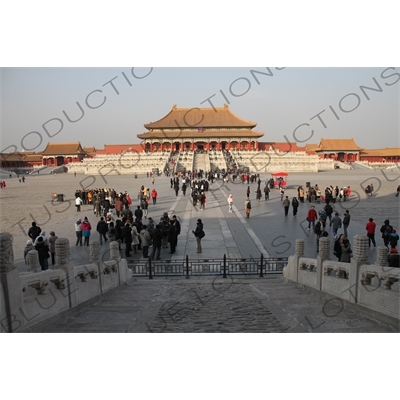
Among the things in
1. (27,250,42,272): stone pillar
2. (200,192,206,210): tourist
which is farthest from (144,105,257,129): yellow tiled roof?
(27,250,42,272): stone pillar

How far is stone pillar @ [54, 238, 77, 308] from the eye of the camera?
5.48 m

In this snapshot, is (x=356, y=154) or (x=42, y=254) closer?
(x=42, y=254)

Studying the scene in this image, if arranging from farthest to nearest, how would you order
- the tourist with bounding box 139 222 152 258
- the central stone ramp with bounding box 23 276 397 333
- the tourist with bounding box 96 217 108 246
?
the tourist with bounding box 96 217 108 246 → the tourist with bounding box 139 222 152 258 → the central stone ramp with bounding box 23 276 397 333

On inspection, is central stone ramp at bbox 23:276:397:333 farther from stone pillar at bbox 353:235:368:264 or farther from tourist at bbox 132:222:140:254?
tourist at bbox 132:222:140:254

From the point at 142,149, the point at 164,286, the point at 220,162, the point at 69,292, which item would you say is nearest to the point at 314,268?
the point at 164,286

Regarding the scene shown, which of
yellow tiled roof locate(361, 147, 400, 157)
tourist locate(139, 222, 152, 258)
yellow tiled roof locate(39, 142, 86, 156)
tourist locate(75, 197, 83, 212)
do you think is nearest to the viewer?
tourist locate(139, 222, 152, 258)

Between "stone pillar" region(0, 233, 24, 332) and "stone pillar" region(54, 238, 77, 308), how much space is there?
1.02m

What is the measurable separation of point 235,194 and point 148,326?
1792 cm

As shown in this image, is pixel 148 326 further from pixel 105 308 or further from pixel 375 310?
pixel 375 310

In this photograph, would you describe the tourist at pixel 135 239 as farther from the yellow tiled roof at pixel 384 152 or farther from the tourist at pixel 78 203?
the yellow tiled roof at pixel 384 152

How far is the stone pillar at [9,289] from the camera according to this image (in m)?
4.25

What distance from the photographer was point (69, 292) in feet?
18.2

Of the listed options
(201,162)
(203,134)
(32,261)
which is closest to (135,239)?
(32,261)

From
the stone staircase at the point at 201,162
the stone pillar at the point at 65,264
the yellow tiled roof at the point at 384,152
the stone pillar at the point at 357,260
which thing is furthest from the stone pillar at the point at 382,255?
the yellow tiled roof at the point at 384,152
